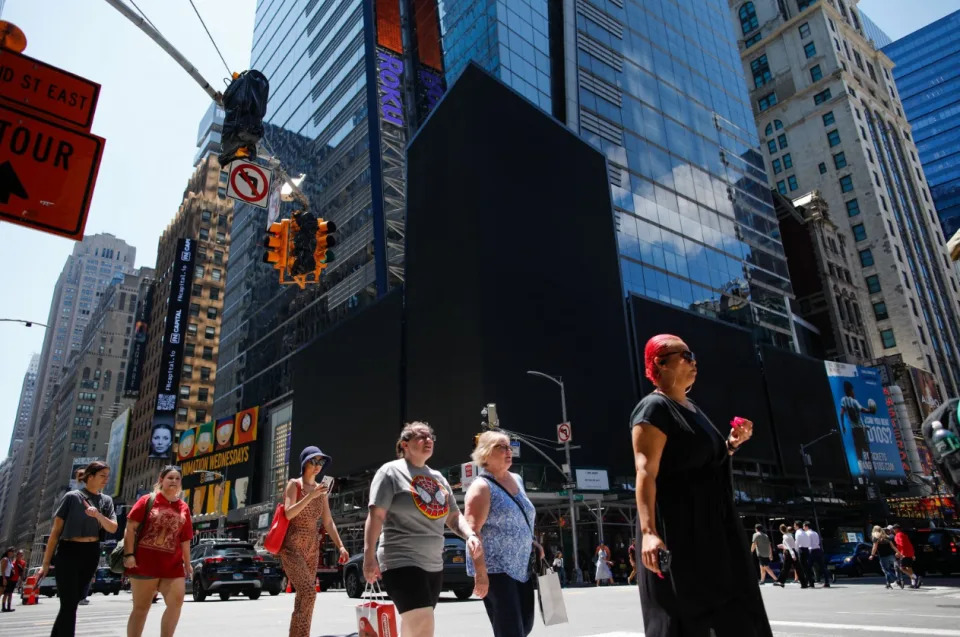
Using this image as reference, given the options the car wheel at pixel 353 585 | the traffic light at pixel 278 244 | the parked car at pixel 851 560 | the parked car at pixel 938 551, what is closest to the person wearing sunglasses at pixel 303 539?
the traffic light at pixel 278 244

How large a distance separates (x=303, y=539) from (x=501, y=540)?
2.26 metres

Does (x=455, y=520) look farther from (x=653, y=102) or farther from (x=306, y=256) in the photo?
(x=653, y=102)

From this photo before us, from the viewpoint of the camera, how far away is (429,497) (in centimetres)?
464

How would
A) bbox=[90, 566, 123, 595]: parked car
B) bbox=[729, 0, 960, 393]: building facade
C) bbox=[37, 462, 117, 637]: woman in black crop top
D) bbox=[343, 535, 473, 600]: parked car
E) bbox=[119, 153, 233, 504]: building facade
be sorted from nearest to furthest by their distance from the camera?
bbox=[37, 462, 117, 637]: woman in black crop top < bbox=[343, 535, 473, 600]: parked car < bbox=[90, 566, 123, 595]: parked car < bbox=[729, 0, 960, 393]: building facade < bbox=[119, 153, 233, 504]: building facade

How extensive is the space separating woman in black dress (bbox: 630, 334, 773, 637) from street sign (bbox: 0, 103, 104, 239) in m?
5.11

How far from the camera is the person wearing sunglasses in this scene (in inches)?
221

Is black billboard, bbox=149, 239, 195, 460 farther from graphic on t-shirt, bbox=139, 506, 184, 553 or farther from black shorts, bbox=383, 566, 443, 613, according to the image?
black shorts, bbox=383, 566, 443, 613

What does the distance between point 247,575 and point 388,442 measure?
16.9m

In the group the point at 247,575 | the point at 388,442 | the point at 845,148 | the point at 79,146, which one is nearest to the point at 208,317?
the point at 388,442

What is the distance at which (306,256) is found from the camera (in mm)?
11977

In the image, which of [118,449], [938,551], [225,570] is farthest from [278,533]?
[118,449]

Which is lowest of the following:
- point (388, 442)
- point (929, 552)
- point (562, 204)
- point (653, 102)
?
point (929, 552)

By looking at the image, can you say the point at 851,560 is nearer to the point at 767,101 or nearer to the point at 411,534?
the point at 411,534

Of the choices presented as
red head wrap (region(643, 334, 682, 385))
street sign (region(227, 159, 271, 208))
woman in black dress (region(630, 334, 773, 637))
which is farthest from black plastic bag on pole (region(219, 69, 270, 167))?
woman in black dress (region(630, 334, 773, 637))
